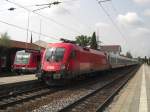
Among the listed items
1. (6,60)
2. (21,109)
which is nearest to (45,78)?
(21,109)

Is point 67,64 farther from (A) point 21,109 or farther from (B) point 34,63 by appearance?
(B) point 34,63

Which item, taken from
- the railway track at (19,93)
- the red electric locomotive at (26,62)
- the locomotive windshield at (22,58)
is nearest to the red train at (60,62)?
the railway track at (19,93)

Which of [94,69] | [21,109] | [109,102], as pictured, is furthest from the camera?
[94,69]

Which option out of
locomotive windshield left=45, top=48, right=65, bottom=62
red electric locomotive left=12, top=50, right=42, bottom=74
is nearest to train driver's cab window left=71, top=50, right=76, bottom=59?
locomotive windshield left=45, top=48, right=65, bottom=62

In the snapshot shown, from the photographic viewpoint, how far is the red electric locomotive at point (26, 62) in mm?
34250

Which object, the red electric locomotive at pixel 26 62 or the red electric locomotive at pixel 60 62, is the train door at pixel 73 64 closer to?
the red electric locomotive at pixel 60 62

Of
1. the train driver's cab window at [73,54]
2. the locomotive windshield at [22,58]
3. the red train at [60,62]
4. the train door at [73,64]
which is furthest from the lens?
the locomotive windshield at [22,58]

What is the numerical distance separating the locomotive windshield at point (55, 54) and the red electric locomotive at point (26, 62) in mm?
13190

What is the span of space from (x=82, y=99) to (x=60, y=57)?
590cm

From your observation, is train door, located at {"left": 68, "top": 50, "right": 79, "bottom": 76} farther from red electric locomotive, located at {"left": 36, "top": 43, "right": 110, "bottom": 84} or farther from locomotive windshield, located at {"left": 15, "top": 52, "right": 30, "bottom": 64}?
locomotive windshield, located at {"left": 15, "top": 52, "right": 30, "bottom": 64}

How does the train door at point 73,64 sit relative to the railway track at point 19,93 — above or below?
above

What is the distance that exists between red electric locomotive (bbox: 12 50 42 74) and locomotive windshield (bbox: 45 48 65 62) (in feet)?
43.3

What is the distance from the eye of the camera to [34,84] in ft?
71.4

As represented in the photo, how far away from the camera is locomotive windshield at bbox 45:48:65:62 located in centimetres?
2064
